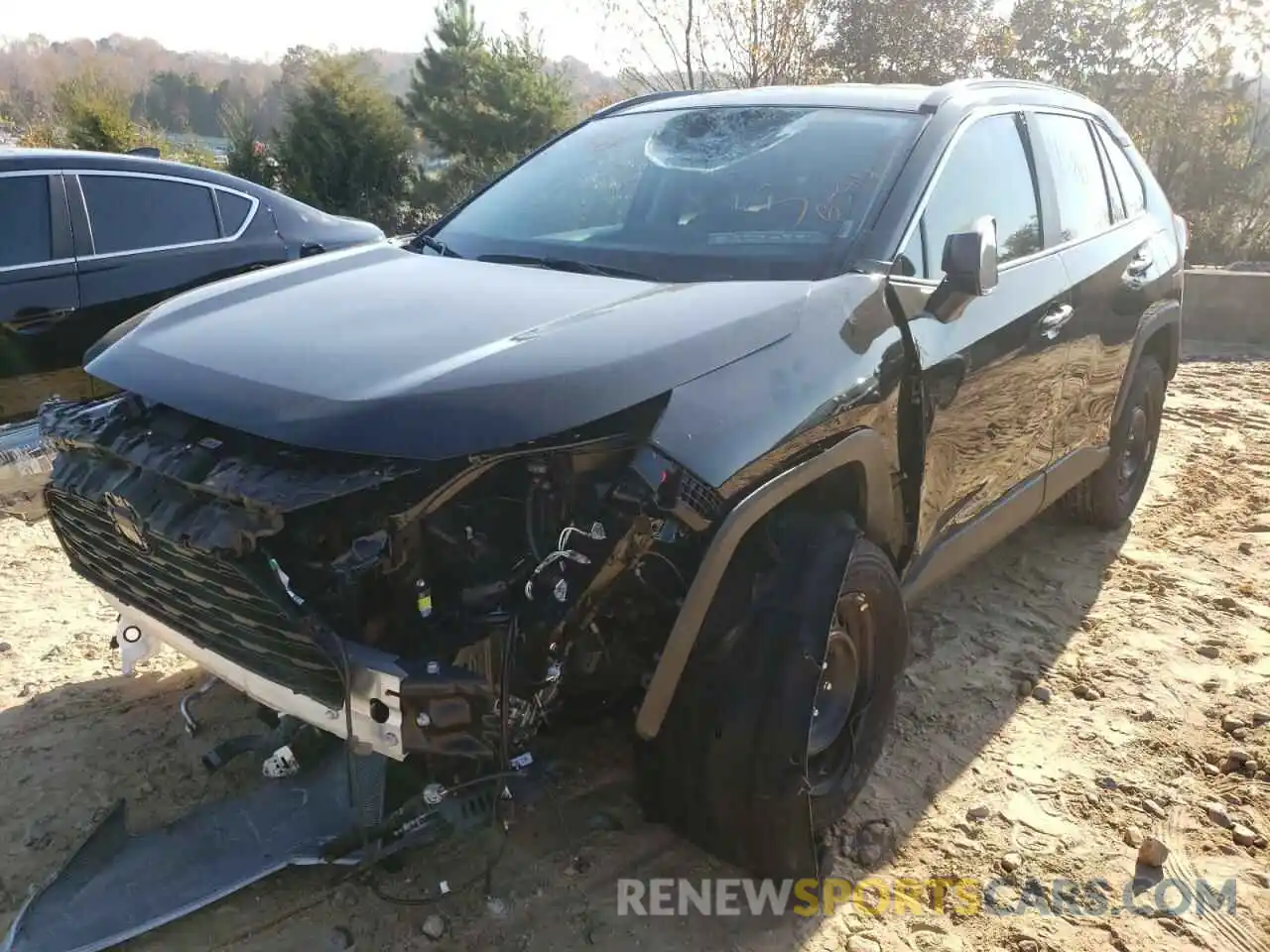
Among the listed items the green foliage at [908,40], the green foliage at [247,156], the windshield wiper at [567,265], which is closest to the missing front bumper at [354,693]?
the windshield wiper at [567,265]

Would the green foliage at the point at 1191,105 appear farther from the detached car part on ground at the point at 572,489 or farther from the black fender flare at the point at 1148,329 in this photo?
the detached car part on ground at the point at 572,489

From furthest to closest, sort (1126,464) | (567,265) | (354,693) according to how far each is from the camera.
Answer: (1126,464)
(567,265)
(354,693)

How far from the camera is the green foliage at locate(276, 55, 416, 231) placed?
1648 centimetres

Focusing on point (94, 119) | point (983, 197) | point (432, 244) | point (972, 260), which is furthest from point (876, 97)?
point (94, 119)

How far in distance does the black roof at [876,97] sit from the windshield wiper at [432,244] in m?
0.98

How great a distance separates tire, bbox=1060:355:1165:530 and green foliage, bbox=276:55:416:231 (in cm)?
1410

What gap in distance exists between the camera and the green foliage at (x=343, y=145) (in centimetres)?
1648

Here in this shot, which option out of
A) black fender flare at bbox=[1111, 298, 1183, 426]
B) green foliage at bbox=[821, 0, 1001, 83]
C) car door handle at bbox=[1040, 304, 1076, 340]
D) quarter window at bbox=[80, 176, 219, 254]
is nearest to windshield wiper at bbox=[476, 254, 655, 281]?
car door handle at bbox=[1040, 304, 1076, 340]

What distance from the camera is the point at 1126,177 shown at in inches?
184

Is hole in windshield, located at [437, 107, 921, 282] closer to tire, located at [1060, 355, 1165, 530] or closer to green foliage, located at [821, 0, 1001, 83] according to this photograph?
tire, located at [1060, 355, 1165, 530]

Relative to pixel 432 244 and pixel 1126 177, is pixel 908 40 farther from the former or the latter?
pixel 432 244

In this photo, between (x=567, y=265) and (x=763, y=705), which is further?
(x=567, y=265)

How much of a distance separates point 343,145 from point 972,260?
1572cm

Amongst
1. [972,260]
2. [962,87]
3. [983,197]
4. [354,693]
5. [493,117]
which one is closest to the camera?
[354,693]
